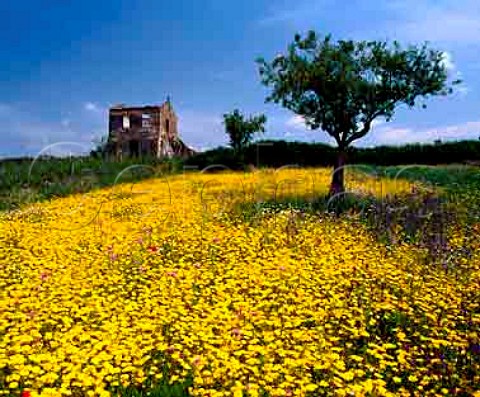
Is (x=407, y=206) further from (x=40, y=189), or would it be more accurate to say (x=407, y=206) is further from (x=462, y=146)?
(x=462, y=146)

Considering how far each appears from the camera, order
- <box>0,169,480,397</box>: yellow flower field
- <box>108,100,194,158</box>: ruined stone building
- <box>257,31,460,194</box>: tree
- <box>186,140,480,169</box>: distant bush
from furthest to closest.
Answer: <box>108,100,194,158</box>: ruined stone building → <box>186,140,480,169</box>: distant bush → <box>257,31,460,194</box>: tree → <box>0,169,480,397</box>: yellow flower field

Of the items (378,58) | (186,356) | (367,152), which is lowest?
(186,356)

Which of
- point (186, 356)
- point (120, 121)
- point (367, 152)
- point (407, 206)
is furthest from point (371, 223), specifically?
point (120, 121)

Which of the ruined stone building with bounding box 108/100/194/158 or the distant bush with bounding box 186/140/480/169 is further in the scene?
the ruined stone building with bounding box 108/100/194/158

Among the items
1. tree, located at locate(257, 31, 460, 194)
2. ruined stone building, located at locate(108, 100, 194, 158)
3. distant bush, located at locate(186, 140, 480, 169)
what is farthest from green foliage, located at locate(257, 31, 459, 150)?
ruined stone building, located at locate(108, 100, 194, 158)

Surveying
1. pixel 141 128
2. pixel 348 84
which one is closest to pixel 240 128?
pixel 141 128

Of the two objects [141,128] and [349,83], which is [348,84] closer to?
[349,83]

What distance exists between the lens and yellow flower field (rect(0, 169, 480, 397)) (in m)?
4.27

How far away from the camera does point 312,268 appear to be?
24.5 ft

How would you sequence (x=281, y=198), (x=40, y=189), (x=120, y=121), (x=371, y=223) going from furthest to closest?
1. (x=120, y=121)
2. (x=40, y=189)
3. (x=281, y=198)
4. (x=371, y=223)

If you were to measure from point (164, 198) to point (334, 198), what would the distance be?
5.16 m

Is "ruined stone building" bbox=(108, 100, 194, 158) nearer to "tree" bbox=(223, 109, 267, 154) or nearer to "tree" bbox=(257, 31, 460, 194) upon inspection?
"tree" bbox=(223, 109, 267, 154)

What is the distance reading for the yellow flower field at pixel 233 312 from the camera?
14.0 feet

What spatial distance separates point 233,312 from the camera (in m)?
5.70
